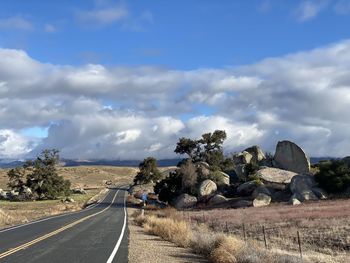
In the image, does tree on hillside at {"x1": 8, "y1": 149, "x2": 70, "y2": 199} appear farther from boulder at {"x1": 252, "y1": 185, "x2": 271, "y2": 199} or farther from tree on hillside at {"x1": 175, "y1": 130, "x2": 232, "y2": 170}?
boulder at {"x1": 252, "y1": 185, "x2": 271, "y2": 199}

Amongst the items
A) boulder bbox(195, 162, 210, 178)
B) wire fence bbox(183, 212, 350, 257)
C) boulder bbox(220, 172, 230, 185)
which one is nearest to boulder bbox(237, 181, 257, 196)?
boulder bbox(220, 172, 230, 185)

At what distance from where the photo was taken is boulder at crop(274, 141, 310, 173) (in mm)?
75812

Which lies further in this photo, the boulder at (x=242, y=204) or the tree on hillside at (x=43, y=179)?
the tree on hillside at (x=43, y=179)

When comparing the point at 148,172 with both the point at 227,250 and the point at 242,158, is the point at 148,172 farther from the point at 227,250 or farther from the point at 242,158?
the point at 227,250

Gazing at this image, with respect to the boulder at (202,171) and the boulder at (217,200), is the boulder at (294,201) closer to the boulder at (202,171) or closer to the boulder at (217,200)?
the boulder at (217,200)

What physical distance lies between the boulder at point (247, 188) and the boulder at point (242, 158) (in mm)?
17435

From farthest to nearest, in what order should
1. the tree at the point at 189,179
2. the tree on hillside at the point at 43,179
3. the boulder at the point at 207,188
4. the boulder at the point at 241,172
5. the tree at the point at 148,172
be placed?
the tree at the point at 148,172
the tree on hillside at the point at 43,179
the boulder at the point at 241,172
the tree at the point at 189,179
the boulder at the point at 207,188

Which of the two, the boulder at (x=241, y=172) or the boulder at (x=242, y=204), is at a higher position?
the boulder at (x=241, y=172)

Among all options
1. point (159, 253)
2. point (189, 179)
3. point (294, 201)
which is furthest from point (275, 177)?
point (159, 253)

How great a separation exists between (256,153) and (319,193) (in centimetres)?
2816

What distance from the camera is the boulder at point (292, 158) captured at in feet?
249

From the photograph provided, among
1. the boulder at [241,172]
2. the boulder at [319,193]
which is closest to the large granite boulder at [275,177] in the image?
the boulder at [241,172]

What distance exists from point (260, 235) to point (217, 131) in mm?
70221

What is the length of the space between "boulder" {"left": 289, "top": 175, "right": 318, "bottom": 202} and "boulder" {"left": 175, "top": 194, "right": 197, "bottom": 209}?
15.0m
